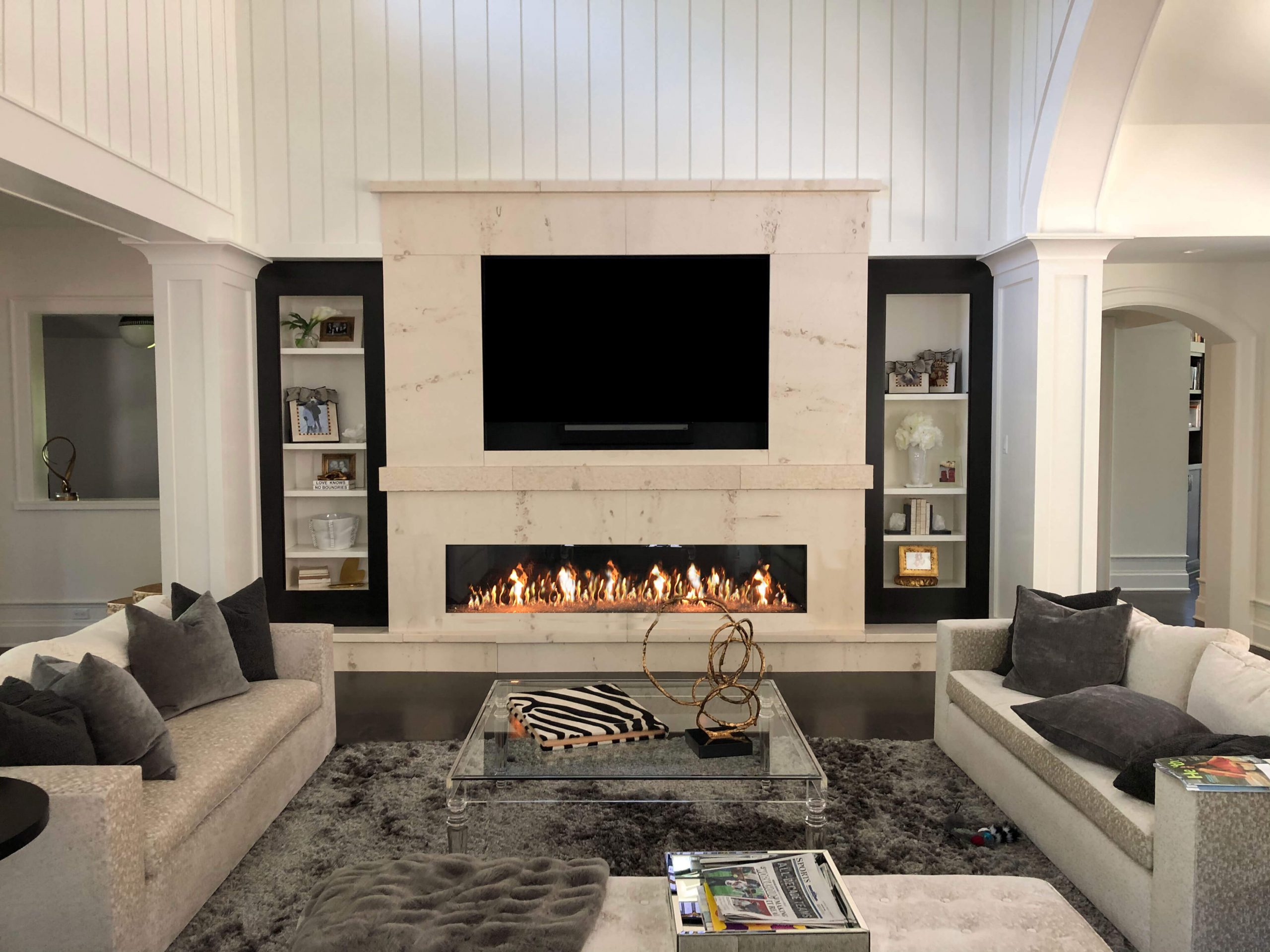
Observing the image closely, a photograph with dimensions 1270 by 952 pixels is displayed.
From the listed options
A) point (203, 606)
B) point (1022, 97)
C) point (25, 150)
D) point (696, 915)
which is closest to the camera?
point (696, 915)

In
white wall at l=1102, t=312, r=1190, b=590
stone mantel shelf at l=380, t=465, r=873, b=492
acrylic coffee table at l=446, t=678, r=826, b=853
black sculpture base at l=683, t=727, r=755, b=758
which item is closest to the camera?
acrylic coffee table at l=446, t=678, r=826, b=853

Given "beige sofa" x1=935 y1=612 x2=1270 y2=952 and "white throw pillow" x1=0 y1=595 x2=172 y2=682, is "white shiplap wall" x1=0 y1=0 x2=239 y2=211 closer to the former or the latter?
"white throw pillow" x1=0 y1=595 x2=172 y2=682

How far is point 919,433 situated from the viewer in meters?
5.22

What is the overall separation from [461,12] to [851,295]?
261 centimetres

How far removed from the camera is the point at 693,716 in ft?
10.7

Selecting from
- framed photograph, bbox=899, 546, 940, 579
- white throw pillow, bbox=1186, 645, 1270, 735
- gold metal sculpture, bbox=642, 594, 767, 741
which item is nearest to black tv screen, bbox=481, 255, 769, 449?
framed photograph, bbox=899, 546, 940, 579

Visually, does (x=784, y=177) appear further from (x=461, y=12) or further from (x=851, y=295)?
(x=461, y=12)

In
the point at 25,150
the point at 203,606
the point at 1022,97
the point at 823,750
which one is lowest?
the point at 823,750

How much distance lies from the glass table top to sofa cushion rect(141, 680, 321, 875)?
2.18 ft

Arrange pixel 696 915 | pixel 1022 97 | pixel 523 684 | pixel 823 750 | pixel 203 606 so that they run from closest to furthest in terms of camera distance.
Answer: pixel 696 915 < pixel 203 606 < pixel 523 684 < pixel 823 750 < pixel 1022 97

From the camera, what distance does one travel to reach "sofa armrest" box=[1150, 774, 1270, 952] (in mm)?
2078

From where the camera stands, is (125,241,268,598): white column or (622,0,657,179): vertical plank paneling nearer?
(125,241,268,598): white column

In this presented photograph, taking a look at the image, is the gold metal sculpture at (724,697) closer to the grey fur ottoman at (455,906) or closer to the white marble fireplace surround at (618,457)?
the grey fur ottoman at (455,906)

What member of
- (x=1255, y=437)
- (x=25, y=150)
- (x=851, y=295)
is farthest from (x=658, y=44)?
(x=1255, y=437)
